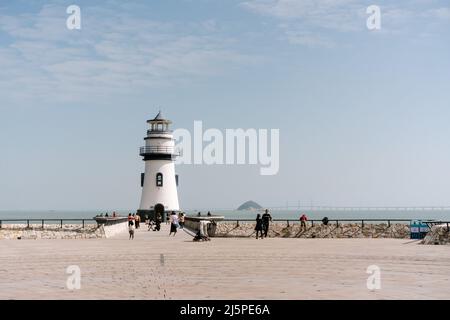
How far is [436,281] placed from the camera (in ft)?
48.7

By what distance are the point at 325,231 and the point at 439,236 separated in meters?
20.9

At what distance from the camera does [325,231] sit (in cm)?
5022

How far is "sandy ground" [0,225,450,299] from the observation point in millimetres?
12938

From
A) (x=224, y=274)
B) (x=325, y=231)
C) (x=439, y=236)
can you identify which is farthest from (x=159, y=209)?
(x=224, y=274)

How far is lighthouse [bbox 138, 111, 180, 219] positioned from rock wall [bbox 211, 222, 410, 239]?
9.21 meters

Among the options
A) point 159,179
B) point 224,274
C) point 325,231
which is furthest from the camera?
point 159,179

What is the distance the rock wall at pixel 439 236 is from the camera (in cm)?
2923

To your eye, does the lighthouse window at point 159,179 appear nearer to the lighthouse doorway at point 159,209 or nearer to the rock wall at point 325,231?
the lighthouse doorway at point 159,209

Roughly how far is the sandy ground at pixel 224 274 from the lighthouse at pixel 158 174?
3541 centimetres
